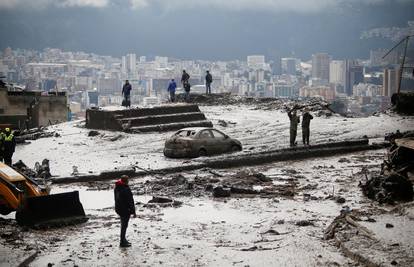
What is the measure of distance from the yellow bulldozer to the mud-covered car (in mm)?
9951

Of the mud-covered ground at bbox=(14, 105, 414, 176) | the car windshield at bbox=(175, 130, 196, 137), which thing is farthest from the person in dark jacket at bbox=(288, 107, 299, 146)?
the car windshield at bbox=(175, 130, 196, 137)

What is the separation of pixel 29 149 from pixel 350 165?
48.0 feet

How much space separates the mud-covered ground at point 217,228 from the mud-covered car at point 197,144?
420 centimetres

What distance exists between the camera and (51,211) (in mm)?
14250

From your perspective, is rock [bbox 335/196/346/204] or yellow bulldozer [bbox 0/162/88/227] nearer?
yellow bulldozer [bbox 0/162/88/227]

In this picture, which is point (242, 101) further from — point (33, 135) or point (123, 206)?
point (123, 206)

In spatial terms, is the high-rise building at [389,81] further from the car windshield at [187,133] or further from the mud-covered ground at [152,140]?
the car windshield at [187,133]

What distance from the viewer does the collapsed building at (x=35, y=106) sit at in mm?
52287

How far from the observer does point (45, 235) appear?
43.8ft

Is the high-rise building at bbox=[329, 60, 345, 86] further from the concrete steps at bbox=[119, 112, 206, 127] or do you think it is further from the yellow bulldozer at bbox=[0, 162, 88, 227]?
the yellow bulldozer at bbox=[0, 162, 88, 227]

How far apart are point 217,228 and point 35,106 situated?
41145mm

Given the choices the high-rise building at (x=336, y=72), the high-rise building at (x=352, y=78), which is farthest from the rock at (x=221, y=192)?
the high-rise building at (x=336, y=72)

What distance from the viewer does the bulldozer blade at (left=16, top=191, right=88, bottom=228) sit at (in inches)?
549

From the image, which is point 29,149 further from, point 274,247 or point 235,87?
point 235,87
